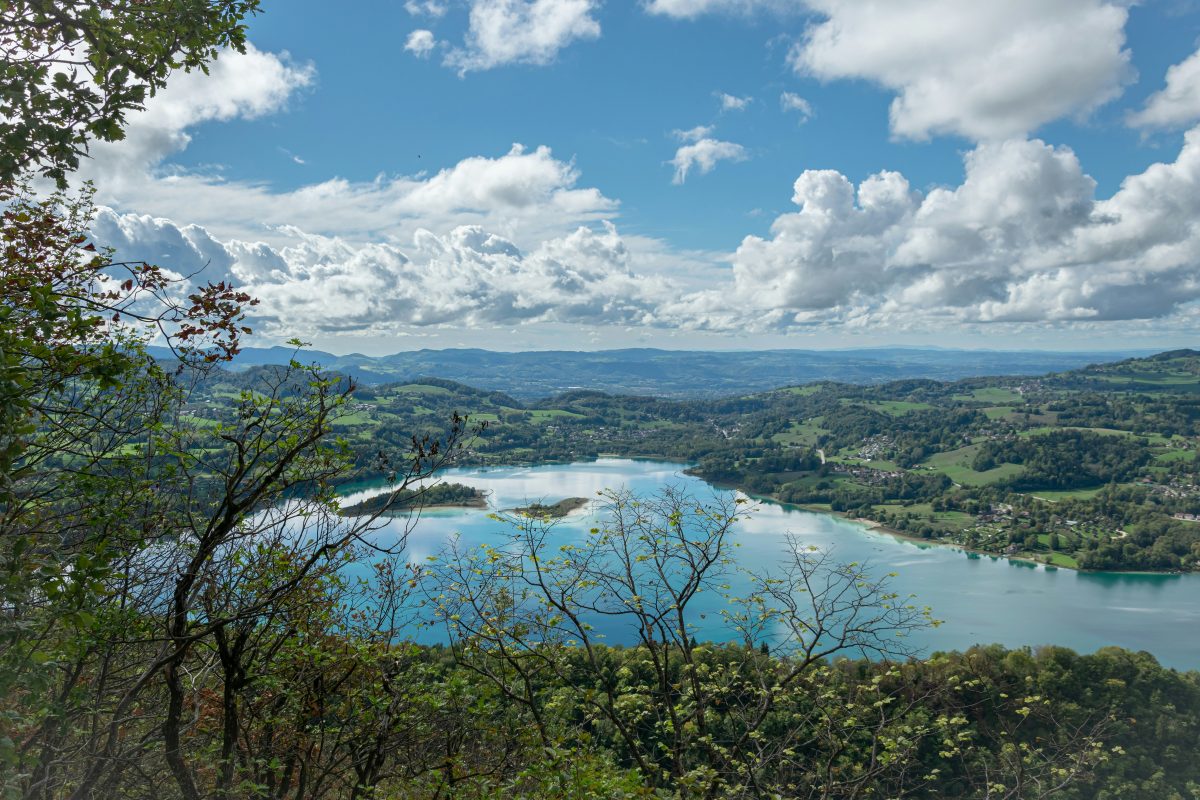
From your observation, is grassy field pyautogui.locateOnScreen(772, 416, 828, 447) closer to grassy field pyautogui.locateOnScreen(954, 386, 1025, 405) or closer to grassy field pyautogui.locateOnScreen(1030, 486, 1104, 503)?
grassy field pyautogui.locateOnScreen(954, 386, 1025, 405)

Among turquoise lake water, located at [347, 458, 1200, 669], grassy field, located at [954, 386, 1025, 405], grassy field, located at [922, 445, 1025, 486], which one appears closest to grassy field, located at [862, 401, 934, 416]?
grassy field, located at [954, 386, 1025, 405]

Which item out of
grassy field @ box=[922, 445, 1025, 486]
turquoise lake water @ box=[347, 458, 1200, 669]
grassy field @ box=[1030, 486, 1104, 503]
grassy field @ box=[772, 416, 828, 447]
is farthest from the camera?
grassy field @ box=[772, 416, 828, 447]

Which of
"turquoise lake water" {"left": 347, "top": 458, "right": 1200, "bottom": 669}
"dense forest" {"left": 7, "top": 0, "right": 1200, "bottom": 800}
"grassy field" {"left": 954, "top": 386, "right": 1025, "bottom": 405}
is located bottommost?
"turquoise lake water" {"left": 347, "top": 458, "right": 1200, "bottom": 669}

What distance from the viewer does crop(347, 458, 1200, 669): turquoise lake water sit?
31.6 metres

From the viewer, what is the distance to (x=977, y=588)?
40.4 meters

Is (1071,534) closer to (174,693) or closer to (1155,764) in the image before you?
(1155,764)

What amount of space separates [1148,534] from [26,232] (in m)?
66.4

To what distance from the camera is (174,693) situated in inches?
136

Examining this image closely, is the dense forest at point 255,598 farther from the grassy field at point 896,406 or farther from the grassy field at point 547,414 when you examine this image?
the grassy field at point 896,406

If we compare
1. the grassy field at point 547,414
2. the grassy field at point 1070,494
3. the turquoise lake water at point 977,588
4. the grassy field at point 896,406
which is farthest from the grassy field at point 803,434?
the turquoise lake water at point 977,588

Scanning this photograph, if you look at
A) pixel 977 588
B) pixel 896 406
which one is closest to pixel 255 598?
pixel 977 588

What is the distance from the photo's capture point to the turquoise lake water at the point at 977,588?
1243 inches

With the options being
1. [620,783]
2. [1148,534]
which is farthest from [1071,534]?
[620,783]

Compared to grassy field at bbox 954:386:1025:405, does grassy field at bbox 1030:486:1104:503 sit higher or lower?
lower
